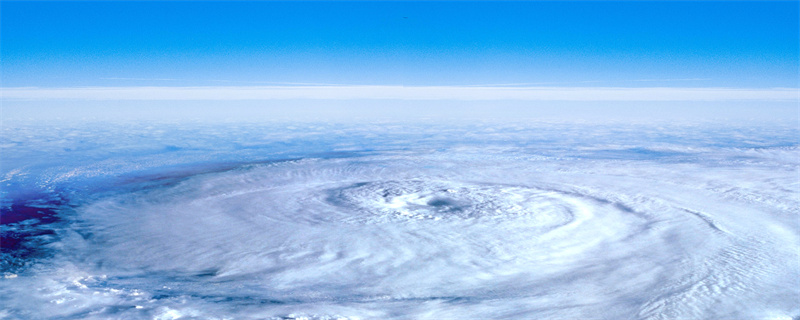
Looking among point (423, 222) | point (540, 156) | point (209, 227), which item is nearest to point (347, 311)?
point (423, 222)

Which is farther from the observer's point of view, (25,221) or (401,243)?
(25,221)

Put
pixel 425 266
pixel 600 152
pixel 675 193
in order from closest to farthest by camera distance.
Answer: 1. pixel 425 266
2. pixel 675 193
3. pixel 600 152

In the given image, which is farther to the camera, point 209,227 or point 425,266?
point 209,227

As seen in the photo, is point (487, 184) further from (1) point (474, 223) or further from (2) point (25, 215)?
(2) point (25, 215)

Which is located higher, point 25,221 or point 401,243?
point 25,221

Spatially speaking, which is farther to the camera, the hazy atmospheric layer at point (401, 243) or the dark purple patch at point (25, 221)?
the dark purple patch at point (25, 221)

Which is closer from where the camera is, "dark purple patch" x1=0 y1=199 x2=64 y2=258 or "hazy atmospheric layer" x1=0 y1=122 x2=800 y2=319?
"hazy atmospheric layer" x1=0 y1=122 x2=800 y2=319

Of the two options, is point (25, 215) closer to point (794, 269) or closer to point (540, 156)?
point (794, 269)

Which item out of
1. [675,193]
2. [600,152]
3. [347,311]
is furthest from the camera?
[600,152]
